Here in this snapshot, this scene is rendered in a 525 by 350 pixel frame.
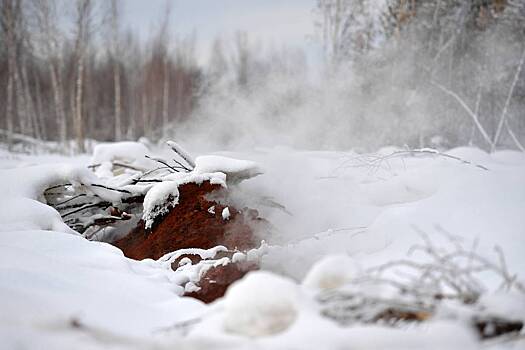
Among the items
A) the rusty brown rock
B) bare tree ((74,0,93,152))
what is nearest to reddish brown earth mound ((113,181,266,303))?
the rusty brown rock

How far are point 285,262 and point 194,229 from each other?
689mm

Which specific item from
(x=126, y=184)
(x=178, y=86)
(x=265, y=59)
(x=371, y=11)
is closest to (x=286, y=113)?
(x=371, y=11)

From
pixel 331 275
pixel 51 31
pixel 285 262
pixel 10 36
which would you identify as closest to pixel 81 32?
pixel 51 31

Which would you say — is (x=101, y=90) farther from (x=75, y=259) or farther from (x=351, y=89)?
(x=75, y=259)

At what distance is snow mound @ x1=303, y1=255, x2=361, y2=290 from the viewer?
84 cm

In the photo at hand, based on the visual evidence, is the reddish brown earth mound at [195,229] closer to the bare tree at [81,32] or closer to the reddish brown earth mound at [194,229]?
the reddish brown earth mound at [194,229]

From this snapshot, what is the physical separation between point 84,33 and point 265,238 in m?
11.9

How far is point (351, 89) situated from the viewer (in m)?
8.45

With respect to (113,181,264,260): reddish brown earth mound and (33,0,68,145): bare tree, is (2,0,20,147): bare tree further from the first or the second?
(113,181,264,260): reddish brown earth mound

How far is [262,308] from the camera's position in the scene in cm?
76

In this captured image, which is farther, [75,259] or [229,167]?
[229,167]

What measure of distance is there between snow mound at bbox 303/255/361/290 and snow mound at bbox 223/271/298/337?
0.08 m

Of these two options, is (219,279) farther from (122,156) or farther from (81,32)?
(81,32)

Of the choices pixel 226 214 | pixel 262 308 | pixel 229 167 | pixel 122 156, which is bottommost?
pixel 122 156
